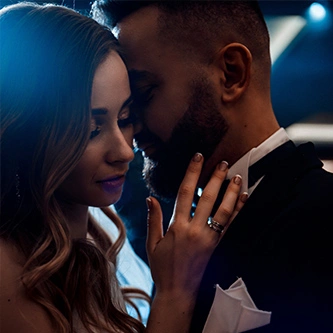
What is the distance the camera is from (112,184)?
55.8 inches

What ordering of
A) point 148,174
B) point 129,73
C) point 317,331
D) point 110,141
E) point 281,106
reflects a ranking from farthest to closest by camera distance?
point 281,106 → point 148,174 → point 129,73 → point 110,141 → point 317,331

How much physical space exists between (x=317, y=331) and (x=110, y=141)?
27.6 inches

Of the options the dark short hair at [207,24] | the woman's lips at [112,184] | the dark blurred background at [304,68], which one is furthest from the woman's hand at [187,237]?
the dark blurred background at [304,68]

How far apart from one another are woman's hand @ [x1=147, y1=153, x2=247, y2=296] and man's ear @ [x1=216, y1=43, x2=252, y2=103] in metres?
0.26

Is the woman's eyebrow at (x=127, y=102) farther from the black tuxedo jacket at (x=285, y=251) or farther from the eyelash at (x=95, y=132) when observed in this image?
the black tuxedo jacket at (x=285, y=251)

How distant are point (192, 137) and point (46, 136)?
1.51 feet

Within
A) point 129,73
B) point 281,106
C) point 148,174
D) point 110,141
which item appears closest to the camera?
point 110,141

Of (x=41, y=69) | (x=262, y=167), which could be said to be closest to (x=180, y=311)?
(x=262, y=167)

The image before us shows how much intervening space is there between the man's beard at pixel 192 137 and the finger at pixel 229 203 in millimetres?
172

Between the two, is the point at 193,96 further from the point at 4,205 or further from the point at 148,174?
the point at 4,205

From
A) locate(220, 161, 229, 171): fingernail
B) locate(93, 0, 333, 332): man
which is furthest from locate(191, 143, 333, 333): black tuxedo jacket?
locate(220, 161, 229, 171): fingernail

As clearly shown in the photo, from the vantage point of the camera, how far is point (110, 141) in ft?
4.49

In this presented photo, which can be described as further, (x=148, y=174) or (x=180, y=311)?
(x=148, y=174)

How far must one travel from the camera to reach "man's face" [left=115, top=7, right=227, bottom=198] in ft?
5.02
